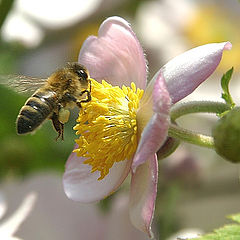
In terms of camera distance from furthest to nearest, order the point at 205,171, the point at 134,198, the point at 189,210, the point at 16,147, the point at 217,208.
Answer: the point at 217,208 < the point at 189,210 < the point at 205,171 < the point at 16,147 < the point at 134,198

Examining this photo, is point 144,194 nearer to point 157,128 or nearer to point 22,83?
point 157,128

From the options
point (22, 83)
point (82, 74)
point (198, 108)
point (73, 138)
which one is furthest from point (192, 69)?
point (73, 138)

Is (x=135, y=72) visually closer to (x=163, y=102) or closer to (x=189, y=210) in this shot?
(x=163, y=102)

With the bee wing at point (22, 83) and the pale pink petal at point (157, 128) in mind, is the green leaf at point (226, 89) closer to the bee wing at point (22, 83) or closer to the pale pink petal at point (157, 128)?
the pale pink petal at point (157, 128)

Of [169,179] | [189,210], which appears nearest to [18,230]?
[169,179]

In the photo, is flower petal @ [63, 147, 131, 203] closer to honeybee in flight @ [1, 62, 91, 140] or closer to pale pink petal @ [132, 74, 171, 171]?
honeybee in flight @ [1, 62, 91, 140]

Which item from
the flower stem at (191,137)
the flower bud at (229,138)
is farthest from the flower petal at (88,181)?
the flower bud at (229,138)

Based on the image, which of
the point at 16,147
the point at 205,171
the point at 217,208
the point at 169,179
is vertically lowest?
the point at 217,208
